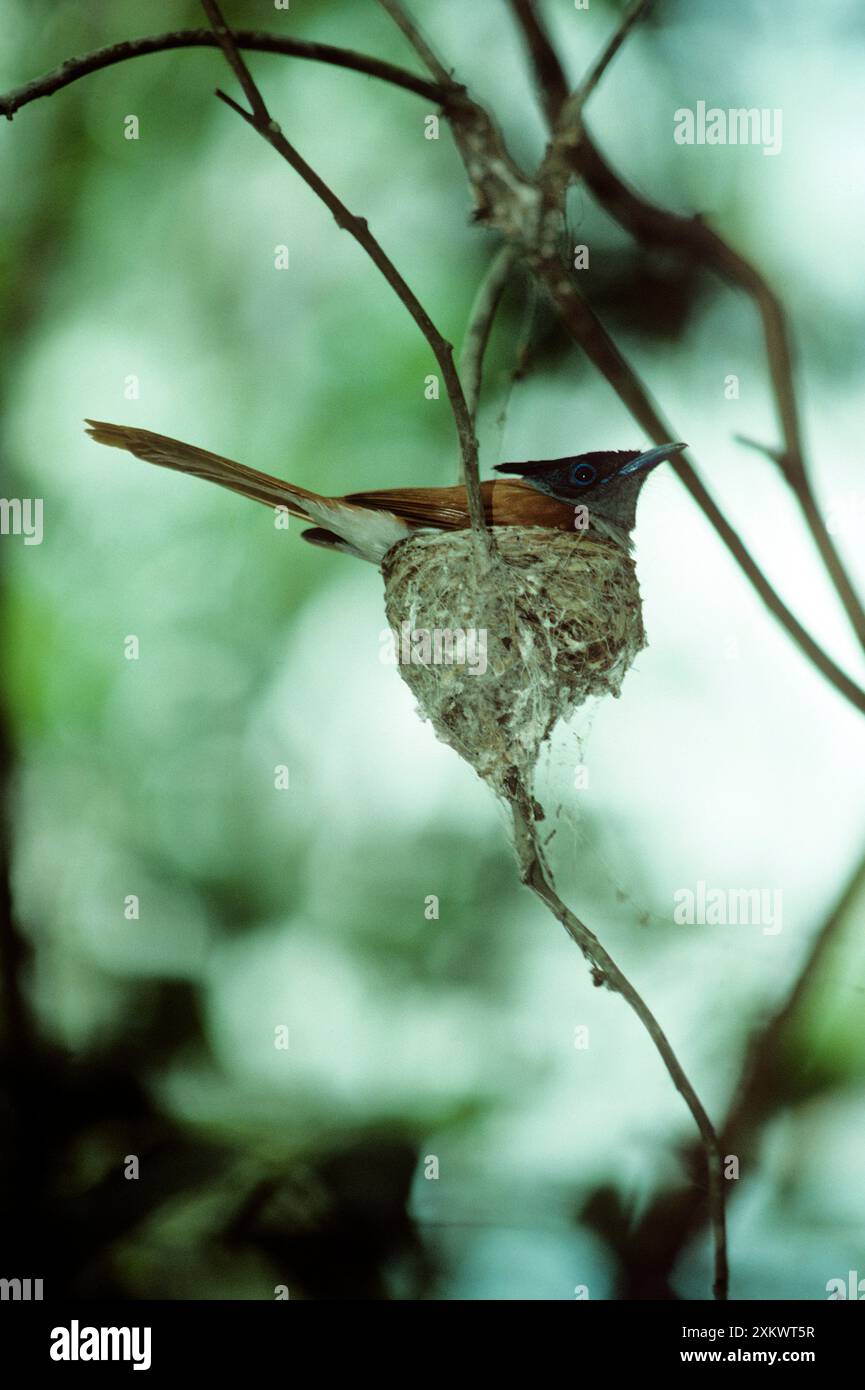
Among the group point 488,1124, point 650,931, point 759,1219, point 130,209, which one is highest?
point 130,209

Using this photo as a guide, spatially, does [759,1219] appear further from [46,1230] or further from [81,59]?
[81,59]

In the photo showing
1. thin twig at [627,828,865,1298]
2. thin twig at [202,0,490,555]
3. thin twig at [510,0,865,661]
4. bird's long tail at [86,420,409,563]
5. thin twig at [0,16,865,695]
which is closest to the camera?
thin twig at [202,0,490,555]

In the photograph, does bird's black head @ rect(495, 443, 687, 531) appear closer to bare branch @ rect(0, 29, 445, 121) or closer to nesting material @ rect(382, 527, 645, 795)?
nesting material @ rect(382, 527, 645, 795)

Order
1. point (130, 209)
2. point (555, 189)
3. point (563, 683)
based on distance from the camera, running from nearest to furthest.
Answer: point (555, 189), point (563, 683), point (130, 209)

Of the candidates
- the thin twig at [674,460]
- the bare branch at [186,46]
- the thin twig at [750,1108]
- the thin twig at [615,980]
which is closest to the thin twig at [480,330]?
the thin twig at [674,460]

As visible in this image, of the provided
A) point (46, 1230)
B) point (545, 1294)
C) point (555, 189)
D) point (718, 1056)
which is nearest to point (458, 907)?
point (718, 1056)

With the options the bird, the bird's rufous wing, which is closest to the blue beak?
the bird

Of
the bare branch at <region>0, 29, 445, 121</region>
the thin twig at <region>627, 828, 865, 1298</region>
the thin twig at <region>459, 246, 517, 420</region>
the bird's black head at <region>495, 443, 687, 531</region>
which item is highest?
the bare branch at <region>0, 29, 445, 121</region>
